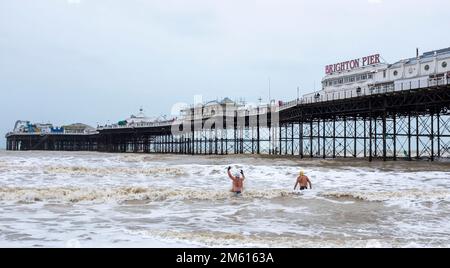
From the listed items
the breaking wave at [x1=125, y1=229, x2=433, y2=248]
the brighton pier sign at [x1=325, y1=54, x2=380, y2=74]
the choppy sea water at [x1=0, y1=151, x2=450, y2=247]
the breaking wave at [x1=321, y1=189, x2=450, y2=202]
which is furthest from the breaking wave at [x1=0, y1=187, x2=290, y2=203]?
the brighton pier sign at [x1=325, y1=54, x2=380, y2=74]

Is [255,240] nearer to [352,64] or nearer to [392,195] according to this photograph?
[392,195]

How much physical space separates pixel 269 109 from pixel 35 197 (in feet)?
160

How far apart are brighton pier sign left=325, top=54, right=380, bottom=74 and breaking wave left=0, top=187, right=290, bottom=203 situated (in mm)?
40509

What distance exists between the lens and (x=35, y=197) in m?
15.4

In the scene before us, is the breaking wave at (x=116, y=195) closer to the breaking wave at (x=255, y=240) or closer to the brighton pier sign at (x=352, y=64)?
the breaking wave at (x=255, y=240)

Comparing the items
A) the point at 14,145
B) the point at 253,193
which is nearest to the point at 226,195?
the point at 253,193

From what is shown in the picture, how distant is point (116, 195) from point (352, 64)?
4678 centimetres

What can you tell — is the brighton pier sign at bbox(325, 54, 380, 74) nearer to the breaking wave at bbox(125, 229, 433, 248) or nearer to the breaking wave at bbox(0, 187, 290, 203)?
the breaking wave at bbox(0, 187, 290, 203)

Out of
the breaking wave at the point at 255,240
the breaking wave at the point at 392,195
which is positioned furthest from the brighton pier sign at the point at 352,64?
the breaking wave at the point at 255,240

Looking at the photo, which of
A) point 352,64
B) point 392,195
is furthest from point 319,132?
point 392,195

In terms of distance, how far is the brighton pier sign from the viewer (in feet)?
176

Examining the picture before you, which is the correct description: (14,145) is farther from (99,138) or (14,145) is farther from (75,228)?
(75,228)

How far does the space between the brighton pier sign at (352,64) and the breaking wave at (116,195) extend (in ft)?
133

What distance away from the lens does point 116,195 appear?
1641 centimetres
